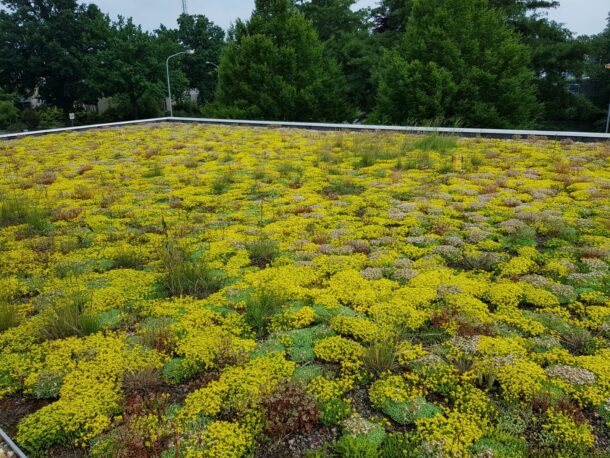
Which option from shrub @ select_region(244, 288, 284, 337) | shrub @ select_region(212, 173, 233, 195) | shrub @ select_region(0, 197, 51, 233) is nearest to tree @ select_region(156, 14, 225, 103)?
shrub @ select_region(212, 173, 233, 195)

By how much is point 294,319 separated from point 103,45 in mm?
47284

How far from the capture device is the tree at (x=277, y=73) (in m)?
22.1

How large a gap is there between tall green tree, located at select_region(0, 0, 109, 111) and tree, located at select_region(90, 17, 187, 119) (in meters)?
2.67

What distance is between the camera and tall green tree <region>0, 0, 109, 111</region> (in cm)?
4044

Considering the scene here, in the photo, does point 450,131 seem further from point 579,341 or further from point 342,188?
point 579,341

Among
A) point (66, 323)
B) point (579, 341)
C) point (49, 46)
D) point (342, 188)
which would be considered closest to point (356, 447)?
point (579, 341)

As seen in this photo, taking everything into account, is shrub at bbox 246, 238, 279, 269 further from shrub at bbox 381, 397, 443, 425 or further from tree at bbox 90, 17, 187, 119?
tree at bbox 90, 17, 187, 119

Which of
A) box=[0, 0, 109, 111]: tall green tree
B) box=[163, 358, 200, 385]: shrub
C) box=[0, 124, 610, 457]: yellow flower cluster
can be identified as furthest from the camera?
box=[0, 0, 109, 111]: tall green tree

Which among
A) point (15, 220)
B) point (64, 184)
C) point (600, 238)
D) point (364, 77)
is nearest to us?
point (600, 238)

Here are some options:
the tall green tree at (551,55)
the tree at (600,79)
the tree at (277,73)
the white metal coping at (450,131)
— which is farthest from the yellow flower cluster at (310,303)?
the tree at (600,79)

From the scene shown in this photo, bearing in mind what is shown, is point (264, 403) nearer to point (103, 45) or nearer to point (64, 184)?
point (64, 184)

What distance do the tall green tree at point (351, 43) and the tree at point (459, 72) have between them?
656 cm

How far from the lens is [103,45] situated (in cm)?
4303

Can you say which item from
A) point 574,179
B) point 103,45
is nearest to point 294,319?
point 574,179
